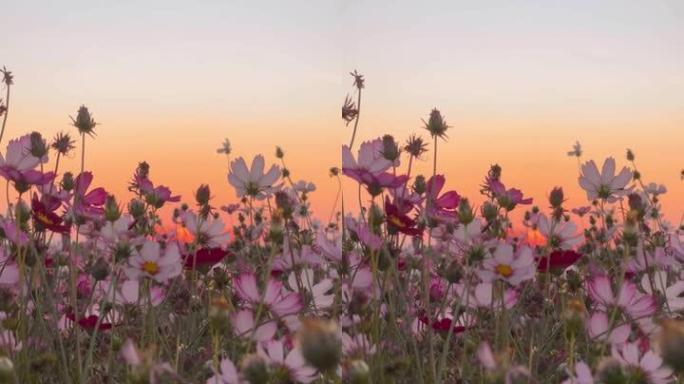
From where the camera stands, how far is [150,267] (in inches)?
64.4

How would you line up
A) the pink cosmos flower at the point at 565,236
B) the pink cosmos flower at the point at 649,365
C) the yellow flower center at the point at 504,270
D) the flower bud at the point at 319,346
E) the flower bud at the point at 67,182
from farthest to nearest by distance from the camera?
the flower bud at the point at 67,182, the pink cosmos flower at the point at 565,236, the yellow flower center at the point at 504,270, the pink cosmos flower at the point at 649,365, the flower bud at the point at 319,346

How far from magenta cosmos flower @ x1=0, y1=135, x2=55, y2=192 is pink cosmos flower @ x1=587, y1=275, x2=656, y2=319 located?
3.20 feet

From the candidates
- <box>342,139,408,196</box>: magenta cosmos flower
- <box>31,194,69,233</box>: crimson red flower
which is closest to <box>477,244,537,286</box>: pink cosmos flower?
<box>342,139,408,196</box>: magenta cosmos flower

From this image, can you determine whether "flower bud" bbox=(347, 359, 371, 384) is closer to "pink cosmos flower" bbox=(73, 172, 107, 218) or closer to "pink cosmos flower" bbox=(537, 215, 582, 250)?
"pink cosmos flower" bbox=(73, 172, 107, 218)

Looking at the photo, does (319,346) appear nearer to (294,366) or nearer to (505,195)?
(294,366)

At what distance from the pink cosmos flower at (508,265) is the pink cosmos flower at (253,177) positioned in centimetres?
47

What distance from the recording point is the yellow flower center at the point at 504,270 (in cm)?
164

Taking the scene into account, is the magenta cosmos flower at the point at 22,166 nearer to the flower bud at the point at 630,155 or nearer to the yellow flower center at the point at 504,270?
the yellow flower center at the point at 504,270

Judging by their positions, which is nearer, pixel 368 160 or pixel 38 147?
Result: pixel 368 160

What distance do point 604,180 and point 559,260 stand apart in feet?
1.01

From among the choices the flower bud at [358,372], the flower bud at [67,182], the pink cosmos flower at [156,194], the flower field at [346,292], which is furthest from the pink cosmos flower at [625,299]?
the flower bud at [67,182]

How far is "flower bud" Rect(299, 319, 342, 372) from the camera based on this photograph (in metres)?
0.68

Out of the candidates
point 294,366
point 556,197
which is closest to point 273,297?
point 294,366

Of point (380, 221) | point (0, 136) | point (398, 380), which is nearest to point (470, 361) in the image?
point (398, 380)
